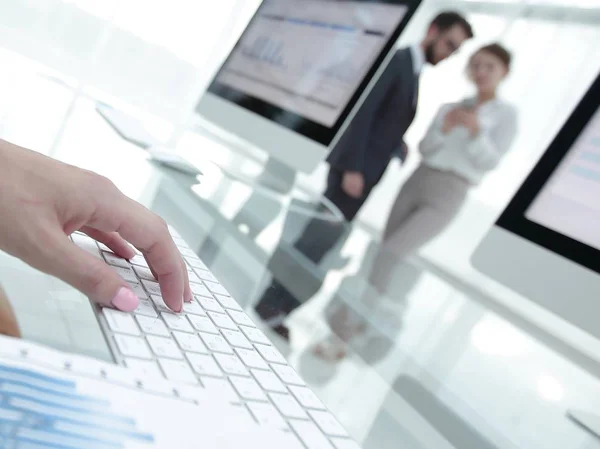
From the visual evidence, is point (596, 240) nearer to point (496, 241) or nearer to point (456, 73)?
point (496, 241)

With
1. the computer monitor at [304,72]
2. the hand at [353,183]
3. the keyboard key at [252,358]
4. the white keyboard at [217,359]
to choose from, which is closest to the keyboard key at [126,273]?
the white keyboard at [217,359]

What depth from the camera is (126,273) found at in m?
0.38

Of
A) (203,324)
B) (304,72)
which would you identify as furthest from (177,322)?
(304,72)

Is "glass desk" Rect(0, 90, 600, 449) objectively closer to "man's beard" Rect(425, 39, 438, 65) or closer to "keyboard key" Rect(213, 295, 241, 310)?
"keyboard key" Rect(213, 295, 241, 310)

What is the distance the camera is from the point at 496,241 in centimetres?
65

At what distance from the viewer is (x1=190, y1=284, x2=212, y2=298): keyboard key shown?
406 millimetres

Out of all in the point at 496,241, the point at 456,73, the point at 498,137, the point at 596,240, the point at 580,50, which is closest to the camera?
the point at 596,240

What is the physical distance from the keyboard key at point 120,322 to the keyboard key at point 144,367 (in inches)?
1.2

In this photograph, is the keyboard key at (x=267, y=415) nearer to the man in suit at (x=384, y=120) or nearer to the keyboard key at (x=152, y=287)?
the keyboard key at (x=152, y=287)

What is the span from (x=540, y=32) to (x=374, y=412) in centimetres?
331

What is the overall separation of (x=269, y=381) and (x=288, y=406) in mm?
24

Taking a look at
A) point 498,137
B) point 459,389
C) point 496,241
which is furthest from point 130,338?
point 498,137

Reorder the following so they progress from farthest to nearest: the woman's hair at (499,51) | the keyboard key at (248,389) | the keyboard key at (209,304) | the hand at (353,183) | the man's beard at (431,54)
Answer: the woman's hair at (499,51)
the man's beard at (431,54)
the hand at (353,183)
the keyboard key at (209,304)
the keyboard key at (248,389)

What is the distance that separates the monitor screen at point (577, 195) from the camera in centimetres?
54
